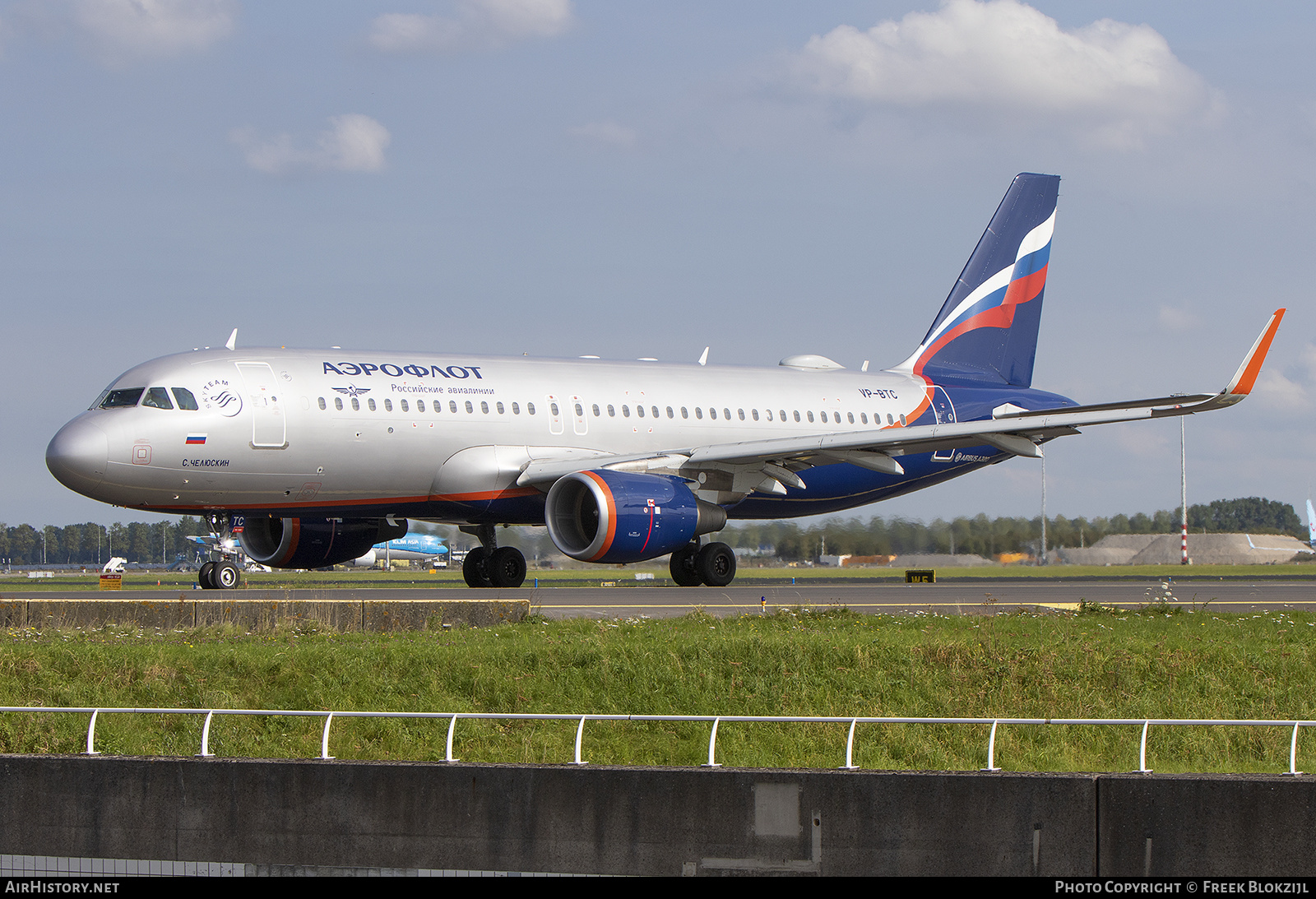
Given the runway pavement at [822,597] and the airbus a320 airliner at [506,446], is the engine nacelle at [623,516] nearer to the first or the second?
the airbus a320 airliner at [506,446]

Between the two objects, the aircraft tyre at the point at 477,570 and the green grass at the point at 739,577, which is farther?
the green grass at the point at 739,577

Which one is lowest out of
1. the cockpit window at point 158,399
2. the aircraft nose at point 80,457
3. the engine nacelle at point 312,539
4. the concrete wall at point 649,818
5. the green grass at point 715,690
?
the concrete wall at point 649,818

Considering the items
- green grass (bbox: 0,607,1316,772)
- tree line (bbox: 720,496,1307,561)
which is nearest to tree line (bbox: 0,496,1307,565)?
→ tree line (bbox: 720,496,1307,561)

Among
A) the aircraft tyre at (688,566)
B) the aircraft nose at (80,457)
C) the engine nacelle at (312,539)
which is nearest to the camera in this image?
the aircraft nose at (80,457)

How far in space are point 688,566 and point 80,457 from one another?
10.8 meters

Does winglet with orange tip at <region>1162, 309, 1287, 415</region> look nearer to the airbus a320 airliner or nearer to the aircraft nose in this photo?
the airbus a320 airliner

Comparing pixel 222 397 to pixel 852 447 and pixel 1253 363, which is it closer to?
pixel 852 447

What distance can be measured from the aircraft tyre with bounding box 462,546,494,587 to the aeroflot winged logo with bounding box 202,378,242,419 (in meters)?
5.85

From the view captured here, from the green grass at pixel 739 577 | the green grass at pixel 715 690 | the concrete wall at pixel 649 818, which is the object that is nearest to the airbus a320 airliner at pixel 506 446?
the green grass at pixel 739 577

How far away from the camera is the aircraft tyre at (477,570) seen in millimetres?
27297

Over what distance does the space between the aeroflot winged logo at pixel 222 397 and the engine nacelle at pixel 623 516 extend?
5383 mm

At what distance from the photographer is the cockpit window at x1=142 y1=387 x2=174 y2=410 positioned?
75.1ft

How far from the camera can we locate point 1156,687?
13711mm
